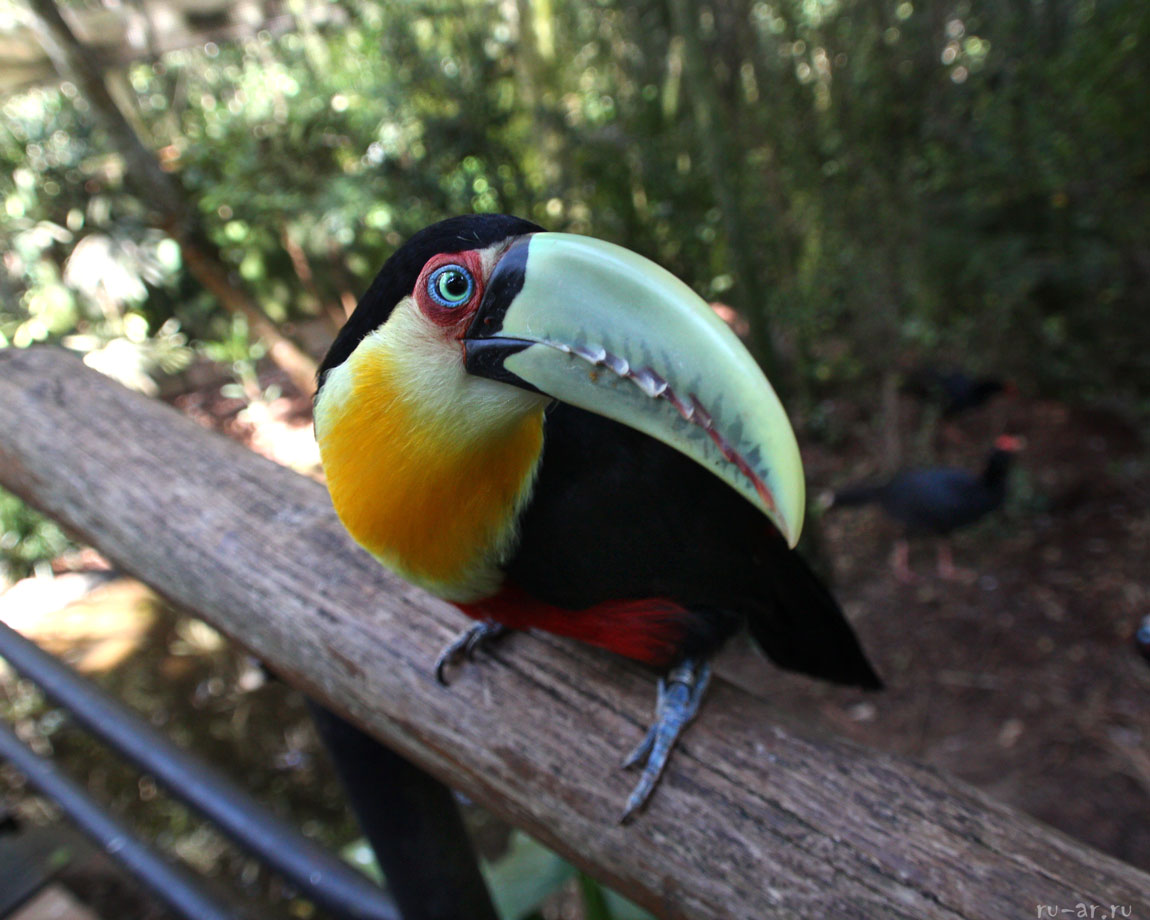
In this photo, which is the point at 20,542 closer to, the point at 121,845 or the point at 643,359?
the point at 121,845

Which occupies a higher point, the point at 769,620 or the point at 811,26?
the point at 811,26

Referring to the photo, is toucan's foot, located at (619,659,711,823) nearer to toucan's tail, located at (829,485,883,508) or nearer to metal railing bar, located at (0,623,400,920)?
metal railing bar, located at (0,623,400,920)

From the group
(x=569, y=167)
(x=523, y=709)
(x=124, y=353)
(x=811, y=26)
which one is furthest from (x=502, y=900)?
(x=124, y=353)

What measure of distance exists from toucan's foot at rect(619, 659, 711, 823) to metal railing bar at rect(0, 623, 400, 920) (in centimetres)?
44

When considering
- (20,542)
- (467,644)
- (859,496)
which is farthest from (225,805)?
(20,542)

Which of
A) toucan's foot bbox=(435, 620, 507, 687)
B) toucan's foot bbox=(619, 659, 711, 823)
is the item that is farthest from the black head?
toucan's foot bbox=(619, 659, 711, 823)

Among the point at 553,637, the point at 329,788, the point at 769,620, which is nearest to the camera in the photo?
the point at 553,637

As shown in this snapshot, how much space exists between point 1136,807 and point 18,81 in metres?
6.40

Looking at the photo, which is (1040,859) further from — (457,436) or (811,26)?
(811,26)

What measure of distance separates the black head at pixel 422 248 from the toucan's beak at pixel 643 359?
53 mm

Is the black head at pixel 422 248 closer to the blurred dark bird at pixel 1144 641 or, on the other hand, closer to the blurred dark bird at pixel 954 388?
the blurred dark bird at pixel 1144 641

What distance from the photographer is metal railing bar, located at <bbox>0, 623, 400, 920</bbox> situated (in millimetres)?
1160

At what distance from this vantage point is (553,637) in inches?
56.2

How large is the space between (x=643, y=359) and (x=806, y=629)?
0.91 m
